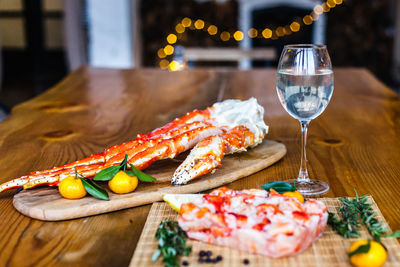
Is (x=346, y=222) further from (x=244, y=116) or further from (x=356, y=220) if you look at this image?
(x=244, y=116)

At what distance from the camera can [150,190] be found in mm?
950

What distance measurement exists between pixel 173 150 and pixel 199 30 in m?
4.96

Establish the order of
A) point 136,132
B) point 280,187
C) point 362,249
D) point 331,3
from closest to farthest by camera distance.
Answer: point 362,249
point 280,187
point 136,132
point 331,3

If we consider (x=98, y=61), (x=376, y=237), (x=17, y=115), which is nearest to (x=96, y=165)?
(x=376, y=237)

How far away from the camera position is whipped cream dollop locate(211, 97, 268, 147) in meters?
1.20

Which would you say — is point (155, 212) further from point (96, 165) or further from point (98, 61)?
point (98, 61)

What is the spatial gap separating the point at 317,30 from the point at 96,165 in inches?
210

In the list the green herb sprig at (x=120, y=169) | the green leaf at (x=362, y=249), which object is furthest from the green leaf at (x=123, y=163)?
the green leaf at (x=362, y=249)

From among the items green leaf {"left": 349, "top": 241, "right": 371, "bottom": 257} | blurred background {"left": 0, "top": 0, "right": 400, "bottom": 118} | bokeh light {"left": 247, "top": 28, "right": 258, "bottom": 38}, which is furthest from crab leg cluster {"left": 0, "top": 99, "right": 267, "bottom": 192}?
bokeh light {"left": 247, "top": 28, "right": 258, "bottom": 38}

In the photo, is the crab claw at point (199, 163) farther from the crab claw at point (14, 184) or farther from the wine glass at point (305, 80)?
the crab claw at point (14, 184)

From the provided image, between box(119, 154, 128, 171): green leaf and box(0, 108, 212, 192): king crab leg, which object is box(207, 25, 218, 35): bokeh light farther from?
box(119, 154, 128, 171): green leaf

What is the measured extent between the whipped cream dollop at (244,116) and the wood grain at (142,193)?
0.24 feet

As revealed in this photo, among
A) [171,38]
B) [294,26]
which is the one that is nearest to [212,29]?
[171,38]

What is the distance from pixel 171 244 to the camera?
70 centimetres
